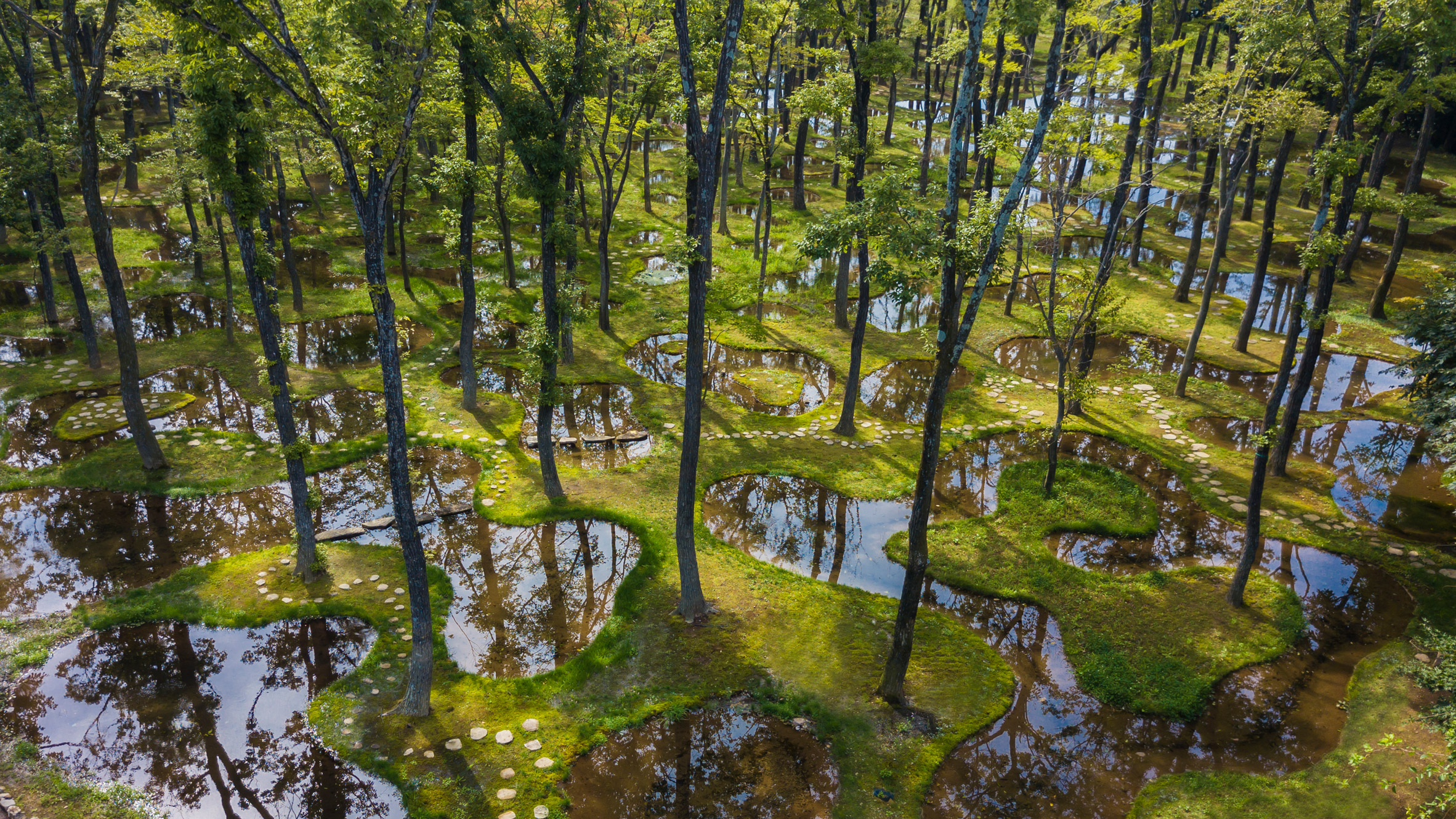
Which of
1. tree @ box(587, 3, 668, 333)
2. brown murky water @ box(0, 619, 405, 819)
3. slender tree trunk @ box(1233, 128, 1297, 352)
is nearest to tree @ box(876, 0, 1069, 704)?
brown murky water @ box(0, 619, 405, 819)

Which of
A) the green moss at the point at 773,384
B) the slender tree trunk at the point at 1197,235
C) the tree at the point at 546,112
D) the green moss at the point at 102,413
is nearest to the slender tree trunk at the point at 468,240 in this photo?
the tree at the point at 546,112

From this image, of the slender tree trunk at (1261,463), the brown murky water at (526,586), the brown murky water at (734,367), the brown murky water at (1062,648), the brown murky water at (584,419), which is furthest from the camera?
the brown murky water at (734,367)

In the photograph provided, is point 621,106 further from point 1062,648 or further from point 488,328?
point 1062,648

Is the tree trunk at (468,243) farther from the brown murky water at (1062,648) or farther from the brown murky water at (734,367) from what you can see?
the brown murky water at (1062,648)

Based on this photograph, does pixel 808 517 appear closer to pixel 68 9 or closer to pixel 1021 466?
pixel 1021 466

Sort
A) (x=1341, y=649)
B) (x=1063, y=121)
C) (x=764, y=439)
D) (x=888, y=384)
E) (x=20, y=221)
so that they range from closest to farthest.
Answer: (x=1341, y=649) < (x=1063, y=121) < (x=764, y=439) < (x=888, y=384) < (x=20, y=221)

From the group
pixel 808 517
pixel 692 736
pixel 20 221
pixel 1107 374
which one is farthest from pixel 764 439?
pixel 20 221

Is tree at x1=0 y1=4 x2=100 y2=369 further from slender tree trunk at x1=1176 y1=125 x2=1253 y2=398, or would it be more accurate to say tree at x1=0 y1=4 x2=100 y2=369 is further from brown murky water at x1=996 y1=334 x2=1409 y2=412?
slender tree trunk at x1=1176 y1=125 x2=1253 y2=398
